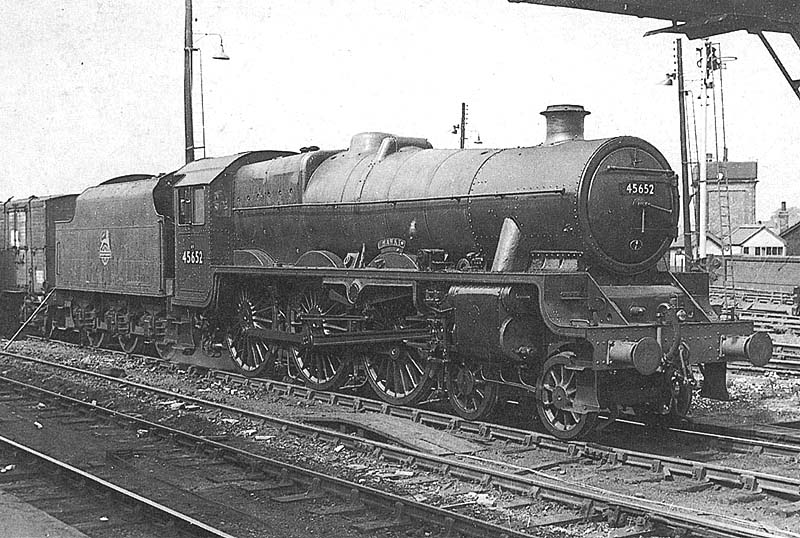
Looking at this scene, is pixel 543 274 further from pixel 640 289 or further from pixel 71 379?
pixel 71 379

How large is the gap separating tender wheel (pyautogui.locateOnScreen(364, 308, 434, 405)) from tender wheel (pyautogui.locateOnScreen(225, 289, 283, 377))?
7.11ft

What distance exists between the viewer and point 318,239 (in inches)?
521

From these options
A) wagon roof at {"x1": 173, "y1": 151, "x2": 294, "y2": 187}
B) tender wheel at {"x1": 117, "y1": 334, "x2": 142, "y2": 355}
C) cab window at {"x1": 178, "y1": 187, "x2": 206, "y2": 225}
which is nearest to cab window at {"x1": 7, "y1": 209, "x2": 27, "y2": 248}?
tender wheel at {"x1": 117, "y1": 334, "x2": 142, "y2": 355}

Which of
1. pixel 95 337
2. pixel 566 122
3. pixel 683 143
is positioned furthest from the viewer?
pixel 683 143

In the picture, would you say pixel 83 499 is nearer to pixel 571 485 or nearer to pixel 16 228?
pixel 571 485

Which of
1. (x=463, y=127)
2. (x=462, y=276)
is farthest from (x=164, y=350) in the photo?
(x=463, y=127)

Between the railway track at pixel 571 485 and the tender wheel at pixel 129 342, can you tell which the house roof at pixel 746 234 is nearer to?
the tender wheel at pixel 129 342

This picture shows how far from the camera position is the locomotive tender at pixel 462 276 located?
379 inches

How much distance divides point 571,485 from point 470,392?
3.00m

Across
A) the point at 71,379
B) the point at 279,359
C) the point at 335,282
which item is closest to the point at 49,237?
the point at 71,379

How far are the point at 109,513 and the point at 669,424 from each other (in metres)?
6.19

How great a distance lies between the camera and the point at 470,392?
10836 millimetres

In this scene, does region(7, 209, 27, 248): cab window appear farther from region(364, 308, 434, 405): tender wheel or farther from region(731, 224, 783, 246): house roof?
region(731, 224, 783, 246): house roof

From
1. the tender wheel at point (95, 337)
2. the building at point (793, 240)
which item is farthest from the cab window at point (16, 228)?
the building at point (793, 240)
